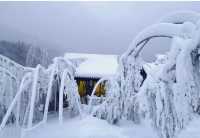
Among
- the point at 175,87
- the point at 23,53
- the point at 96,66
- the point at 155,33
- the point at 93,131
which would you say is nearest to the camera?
the point at 175,87

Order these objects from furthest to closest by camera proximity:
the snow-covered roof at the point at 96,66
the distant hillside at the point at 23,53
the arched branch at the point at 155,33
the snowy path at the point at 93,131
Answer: the distant hillside at the point at 23,53 < the snow-covered roof at the point at 96,66 < the snowy path at the point at 93,131 < the arched branch at the point at 155,33

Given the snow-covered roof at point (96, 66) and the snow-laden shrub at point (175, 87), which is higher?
the snow-covered roof at point (96, 66)

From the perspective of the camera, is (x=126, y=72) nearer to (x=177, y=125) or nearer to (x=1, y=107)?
(x=177, y=125)

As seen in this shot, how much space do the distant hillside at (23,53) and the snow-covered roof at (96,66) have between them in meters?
13.7

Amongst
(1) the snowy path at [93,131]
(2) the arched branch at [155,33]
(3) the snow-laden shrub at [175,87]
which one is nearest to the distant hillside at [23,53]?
(1) the snowy path at [93,131]

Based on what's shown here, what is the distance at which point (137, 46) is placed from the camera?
6754 millimetres

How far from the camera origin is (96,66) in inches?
964

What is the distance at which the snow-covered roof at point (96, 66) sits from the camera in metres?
Result: 22.8

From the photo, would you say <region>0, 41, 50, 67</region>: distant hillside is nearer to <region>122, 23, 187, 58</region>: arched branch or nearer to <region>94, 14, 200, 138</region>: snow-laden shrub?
<region>122, 23, 187, 58</region>: arched branch

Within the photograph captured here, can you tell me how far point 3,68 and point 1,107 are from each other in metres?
1.46

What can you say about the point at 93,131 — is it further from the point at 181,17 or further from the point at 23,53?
the point at 23,53

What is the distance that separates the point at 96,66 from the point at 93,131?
17.0 m

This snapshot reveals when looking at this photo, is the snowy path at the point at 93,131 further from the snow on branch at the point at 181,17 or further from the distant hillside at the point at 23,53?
the distant hillside at the point at 23,53

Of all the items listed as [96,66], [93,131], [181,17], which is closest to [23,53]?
[96,66]
